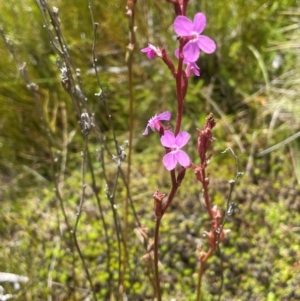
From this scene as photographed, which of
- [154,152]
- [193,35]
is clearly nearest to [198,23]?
[193,35]

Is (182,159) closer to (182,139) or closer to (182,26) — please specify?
(182,139)

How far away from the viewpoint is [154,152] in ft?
6.42

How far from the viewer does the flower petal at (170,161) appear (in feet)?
2.32

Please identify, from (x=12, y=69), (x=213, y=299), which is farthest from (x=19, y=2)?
(x=213, y=299)

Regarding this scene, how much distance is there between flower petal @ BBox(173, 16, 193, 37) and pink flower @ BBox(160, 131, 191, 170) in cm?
15

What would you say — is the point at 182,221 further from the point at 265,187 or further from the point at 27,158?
the point at 27,158

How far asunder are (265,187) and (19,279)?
921mm

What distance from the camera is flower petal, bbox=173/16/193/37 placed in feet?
2.14

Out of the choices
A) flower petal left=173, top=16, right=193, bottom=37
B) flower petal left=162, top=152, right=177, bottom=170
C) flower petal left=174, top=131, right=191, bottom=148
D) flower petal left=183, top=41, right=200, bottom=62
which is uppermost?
flower petal left=173, top=16, right=193, bottom=37

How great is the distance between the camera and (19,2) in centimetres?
206

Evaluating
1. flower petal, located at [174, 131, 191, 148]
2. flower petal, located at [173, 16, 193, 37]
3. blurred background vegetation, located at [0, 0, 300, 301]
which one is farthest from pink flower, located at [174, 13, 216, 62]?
blurred background vegetation, located at [0, 0, 300, 301]

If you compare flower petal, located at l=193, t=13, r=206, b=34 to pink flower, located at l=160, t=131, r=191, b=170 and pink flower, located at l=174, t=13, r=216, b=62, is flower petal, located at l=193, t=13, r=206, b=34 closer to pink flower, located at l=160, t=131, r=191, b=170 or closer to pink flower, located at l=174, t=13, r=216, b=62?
pink flower, located at l=174, t=13, r=216, b=62

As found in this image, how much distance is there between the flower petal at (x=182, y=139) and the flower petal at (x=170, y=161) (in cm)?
2

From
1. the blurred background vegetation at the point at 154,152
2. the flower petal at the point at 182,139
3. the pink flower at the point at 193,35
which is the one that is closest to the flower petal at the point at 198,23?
the pink flower at the point at 193,35
